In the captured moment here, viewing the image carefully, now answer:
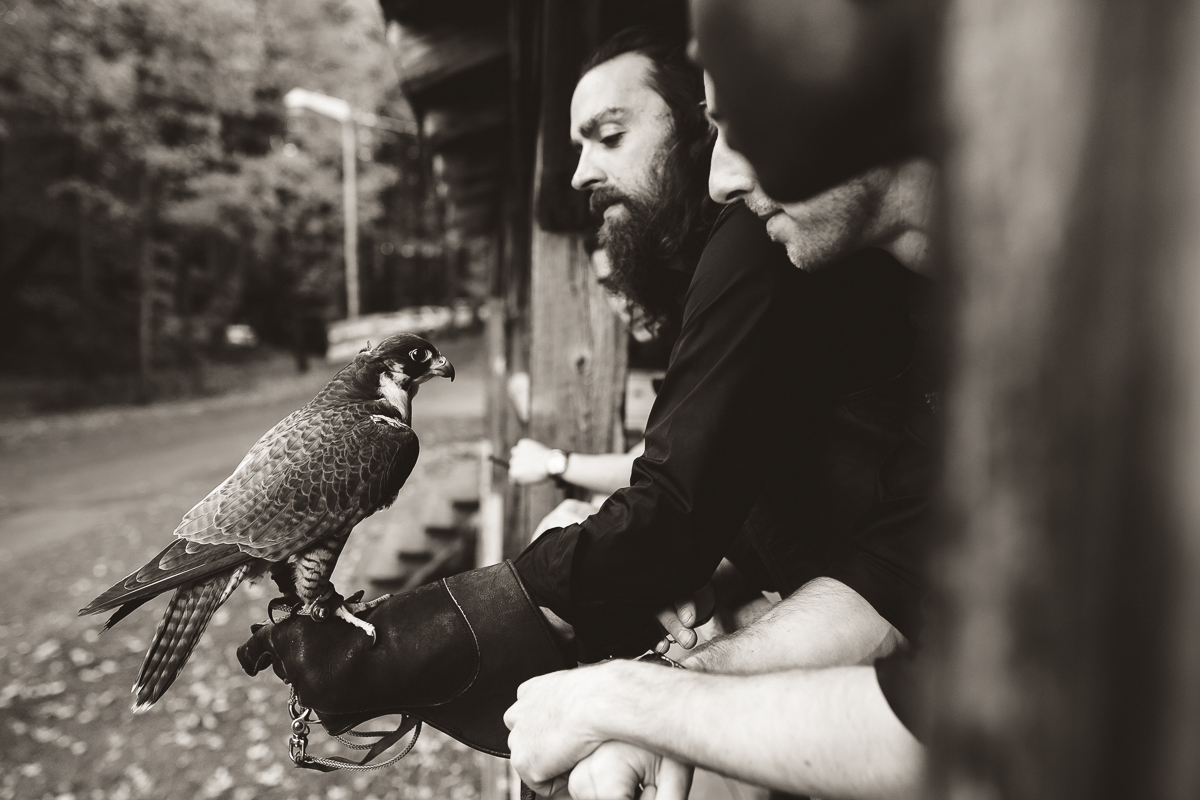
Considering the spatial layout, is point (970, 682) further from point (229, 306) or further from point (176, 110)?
point (229, 306)

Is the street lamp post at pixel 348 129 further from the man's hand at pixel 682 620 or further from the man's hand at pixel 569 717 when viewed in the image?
the man's hand at pixel 569 717

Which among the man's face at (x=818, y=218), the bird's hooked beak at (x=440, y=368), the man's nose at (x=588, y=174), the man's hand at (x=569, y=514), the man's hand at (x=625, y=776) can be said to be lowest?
the man's hand at (x=625, y=776)

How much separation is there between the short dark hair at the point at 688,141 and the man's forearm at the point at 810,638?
3.11 feet

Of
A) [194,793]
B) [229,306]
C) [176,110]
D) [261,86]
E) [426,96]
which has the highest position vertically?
[261,86]

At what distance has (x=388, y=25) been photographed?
3838 millimetres

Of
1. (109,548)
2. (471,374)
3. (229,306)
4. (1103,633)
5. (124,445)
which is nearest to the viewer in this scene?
(1103,633)

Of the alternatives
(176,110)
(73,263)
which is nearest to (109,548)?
(176,110)

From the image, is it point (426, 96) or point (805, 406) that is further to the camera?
point (426, 96)

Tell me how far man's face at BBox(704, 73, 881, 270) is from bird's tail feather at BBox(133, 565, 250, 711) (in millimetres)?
1196

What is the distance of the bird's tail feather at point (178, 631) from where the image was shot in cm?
136

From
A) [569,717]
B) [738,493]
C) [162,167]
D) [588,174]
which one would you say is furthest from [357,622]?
[162,167]

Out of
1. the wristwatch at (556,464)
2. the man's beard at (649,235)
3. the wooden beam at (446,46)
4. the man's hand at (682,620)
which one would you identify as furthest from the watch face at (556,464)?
the wooden beam at (446,46)

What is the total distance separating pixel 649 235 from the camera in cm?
193

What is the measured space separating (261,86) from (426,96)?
47.7ft
